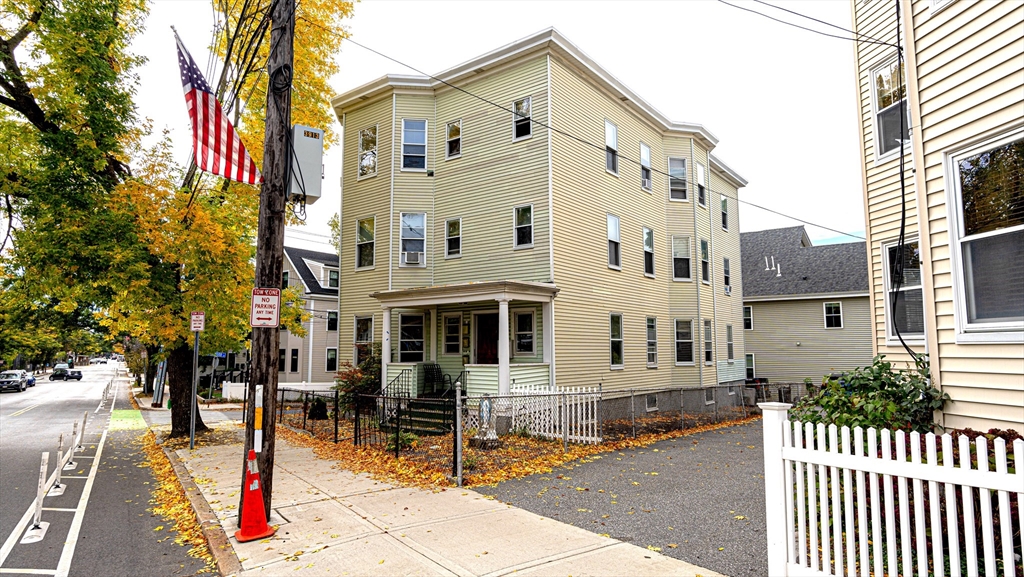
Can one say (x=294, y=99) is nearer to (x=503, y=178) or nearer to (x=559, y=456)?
(x=503, y=178)

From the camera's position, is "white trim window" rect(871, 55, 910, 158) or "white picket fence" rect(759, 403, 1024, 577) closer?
"white picket fence" rect(759, 403, 1024, 577)

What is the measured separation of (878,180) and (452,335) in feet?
39.9

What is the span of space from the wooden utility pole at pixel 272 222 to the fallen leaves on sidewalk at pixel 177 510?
30.7 inches

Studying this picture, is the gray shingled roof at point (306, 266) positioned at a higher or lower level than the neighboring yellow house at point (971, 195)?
higher

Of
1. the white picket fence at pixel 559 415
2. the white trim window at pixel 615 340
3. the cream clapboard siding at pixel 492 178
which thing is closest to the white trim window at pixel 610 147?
the cream clapboard siding at pixel 492 178

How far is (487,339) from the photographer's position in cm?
1711

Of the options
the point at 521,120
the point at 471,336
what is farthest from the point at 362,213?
the point at 521,120

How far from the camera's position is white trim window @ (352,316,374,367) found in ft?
62.8

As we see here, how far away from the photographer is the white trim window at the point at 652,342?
20191 mm

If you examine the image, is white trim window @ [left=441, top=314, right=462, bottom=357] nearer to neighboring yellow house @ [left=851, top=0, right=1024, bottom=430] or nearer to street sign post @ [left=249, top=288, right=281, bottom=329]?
street sign post @ [left=249, top=288, right=281, bottom=329]

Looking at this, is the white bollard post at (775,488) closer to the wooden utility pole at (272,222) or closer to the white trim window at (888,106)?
the wooden utility pole at (272,222)

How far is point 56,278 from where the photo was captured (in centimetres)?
1097

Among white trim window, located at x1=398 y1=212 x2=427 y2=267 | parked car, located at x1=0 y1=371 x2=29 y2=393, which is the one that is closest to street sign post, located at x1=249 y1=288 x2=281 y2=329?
white trim window, located at x1=398 y1=212 x2=427 y2=267

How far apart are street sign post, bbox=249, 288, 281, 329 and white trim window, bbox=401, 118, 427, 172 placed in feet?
42.3
